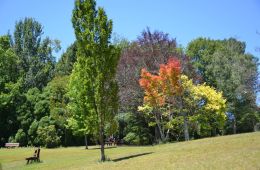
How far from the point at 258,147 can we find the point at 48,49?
56.7 m

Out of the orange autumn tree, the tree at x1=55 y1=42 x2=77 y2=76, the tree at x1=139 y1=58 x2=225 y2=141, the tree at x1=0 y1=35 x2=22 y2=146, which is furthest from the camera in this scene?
the tree at x1=55 y1=42 x2=77 y2=76

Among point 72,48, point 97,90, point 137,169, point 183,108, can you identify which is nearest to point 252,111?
point 183,108

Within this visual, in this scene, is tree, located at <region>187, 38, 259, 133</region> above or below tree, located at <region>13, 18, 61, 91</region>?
below

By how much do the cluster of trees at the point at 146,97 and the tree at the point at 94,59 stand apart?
30 cm

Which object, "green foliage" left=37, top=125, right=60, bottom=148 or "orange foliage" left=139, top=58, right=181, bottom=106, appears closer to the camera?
"orange foliage" left=139, top=58, right=181, bottom=106

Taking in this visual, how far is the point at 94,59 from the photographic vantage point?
22953 mm

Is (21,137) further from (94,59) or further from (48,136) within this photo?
(94,59)

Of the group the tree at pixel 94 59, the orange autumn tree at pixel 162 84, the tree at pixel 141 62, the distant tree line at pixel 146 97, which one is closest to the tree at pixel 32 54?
the distant tree line at pixel 146 97

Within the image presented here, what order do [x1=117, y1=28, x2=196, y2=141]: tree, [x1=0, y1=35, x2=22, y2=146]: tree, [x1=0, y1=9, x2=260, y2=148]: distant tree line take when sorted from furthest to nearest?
1. [x1=0, y1=35, x2=22, y2=146]: tree
2. [x1=117, y1=28, x2=196, y2=141]: tree
3. [x1=0, y1=9, x2=260, y2=148]: distant tree line

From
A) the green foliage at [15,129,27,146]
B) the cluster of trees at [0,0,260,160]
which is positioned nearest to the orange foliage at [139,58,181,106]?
the cluster of trees at [0,0,260,160]

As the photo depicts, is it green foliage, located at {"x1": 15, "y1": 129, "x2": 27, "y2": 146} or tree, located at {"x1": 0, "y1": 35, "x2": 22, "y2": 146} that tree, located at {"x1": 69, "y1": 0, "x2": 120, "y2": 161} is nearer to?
green foliage, located at {"x1": 15, "y1": 129, "x2": 27, "y2": 146}

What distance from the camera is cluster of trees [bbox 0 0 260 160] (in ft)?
129

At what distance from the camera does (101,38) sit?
75.6ft

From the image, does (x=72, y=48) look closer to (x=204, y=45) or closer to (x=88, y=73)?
(x=204, y=45)
